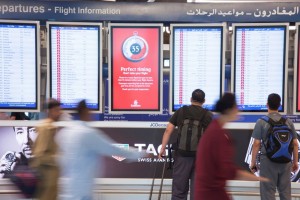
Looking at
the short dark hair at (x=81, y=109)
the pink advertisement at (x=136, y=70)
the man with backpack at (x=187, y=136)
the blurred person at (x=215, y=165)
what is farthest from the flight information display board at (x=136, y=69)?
the blurred person at (x=215, y=165)

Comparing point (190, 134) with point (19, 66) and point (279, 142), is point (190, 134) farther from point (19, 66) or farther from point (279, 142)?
point (19, 66)

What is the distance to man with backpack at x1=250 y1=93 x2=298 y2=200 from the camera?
4.91 m

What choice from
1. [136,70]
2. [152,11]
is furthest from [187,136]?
[152,11]

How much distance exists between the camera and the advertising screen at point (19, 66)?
19.0ft

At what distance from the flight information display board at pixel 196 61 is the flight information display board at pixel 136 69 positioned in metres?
0.23

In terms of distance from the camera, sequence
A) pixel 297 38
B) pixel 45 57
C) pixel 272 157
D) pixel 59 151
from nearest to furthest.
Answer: pixel 59 151 < pixel 272 157 < pixel 297 38 < pixel 45 57

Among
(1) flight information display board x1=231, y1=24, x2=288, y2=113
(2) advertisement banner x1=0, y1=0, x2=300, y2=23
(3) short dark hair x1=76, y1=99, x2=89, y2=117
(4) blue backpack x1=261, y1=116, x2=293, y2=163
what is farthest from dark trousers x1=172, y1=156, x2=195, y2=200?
(2) advertisement banner x1=0, y1=0, x2=300, y2=23

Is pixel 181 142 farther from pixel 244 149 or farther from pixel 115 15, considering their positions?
pixel 115 15

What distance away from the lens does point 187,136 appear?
499 cm

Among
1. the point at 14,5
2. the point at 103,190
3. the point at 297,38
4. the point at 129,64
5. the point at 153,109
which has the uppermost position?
the point at 14,5

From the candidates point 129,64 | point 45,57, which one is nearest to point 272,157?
point 129,64

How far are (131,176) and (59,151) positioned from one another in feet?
6.81

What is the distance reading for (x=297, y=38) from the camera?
5746mm

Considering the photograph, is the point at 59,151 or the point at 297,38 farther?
the point at 297,38
